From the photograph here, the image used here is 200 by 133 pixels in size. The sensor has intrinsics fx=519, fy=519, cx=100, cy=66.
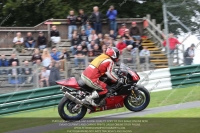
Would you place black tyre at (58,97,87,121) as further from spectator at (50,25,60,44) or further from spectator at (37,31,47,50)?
spectator at (50,25,60,44)

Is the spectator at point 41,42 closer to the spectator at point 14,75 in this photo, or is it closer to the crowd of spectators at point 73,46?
the crowd of spectators at point 73,46

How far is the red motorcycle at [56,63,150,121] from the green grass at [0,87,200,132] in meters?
0.73

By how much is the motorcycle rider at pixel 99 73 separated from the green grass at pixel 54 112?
970 millimetres

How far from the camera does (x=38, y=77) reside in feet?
51.2

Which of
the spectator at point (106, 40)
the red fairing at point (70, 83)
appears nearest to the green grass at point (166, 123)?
the red fairing at point (70, 83)

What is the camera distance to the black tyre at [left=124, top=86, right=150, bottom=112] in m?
12.5

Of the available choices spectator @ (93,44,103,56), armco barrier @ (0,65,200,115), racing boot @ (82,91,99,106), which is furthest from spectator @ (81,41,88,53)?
racing boot @ (82,91,99,106)

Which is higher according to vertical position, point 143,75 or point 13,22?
point 13,22

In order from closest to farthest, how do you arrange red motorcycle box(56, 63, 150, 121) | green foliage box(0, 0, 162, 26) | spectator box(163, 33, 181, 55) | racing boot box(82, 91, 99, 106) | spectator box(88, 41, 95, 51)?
red motorcycle box(56, 63, 150, 121) → racing boot box(82, 91, 99, 106) → spectator box(163, 33, 181, 55) → spectator box(88, 41, 95, 51) → green foliage box(0, 0, 162, 26)

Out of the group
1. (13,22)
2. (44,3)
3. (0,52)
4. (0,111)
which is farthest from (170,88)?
(13,22)

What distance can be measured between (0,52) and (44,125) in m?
8.81

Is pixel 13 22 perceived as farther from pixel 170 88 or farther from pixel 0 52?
pixel 170 88

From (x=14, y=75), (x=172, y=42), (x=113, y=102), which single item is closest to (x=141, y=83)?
(x=172, y=42)

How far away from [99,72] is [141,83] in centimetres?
446
